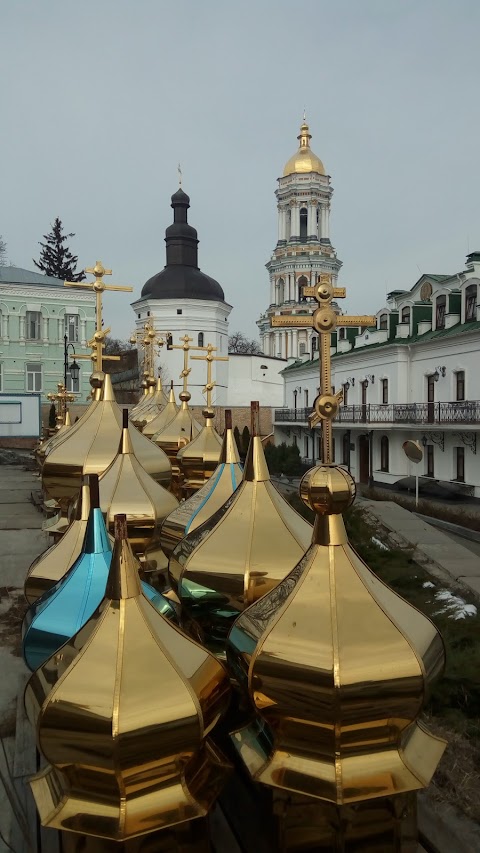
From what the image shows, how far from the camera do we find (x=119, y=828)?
2.40m

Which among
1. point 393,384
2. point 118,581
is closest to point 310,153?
point 393,384

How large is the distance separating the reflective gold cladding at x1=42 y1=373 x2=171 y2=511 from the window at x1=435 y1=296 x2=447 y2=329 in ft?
64.2

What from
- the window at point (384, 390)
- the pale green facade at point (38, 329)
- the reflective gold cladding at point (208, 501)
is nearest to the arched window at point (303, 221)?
the pale green facade at point (38, 329)

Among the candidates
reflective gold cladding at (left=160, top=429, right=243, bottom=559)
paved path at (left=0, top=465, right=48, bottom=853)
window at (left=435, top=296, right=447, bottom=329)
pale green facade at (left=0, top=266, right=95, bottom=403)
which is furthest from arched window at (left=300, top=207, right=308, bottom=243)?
reflective gold cladding at (left=160, top=429, right=243, bottom=559)

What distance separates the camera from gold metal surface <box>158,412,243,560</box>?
16.8 ft

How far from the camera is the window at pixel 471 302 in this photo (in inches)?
888

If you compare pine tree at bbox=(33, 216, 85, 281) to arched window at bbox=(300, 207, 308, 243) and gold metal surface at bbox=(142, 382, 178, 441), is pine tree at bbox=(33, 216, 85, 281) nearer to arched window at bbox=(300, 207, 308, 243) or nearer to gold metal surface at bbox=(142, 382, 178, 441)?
arched window at bbox=(300, 207, 308, 243)

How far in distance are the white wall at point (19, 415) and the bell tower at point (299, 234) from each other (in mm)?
18151

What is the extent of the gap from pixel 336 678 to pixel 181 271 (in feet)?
138

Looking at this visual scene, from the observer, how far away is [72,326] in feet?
128

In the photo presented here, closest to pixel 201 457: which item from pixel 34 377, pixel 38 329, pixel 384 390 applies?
pixel 384 390

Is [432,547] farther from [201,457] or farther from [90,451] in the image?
[90,451]

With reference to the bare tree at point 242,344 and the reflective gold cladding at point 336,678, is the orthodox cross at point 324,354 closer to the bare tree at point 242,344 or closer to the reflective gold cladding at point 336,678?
the reflective gold cladding at point 336,678

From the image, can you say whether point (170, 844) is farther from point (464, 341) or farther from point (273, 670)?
point (464, 341)
